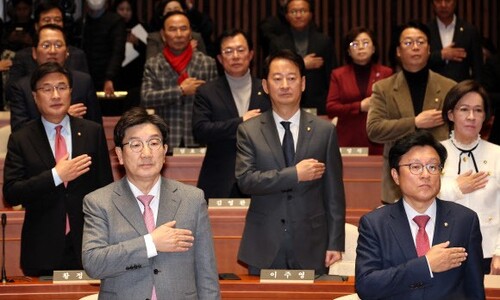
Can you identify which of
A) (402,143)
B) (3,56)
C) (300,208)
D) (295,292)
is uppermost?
(3,56)

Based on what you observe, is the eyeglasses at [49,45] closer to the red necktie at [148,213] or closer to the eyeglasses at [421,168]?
the red necktie at [148,213]

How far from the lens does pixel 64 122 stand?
509 cm

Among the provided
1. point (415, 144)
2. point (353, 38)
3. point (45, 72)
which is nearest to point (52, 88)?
point (45, 72)

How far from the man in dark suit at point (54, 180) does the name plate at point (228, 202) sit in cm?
77

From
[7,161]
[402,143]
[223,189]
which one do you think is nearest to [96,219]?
[402,143]

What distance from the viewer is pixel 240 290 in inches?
177

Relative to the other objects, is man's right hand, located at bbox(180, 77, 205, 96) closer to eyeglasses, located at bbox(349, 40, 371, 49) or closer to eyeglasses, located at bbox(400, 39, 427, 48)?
eyeglasses, located at bbox(349, 40, 371, 49)

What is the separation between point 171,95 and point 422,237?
3.04 metres

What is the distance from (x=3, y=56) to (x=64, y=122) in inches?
125

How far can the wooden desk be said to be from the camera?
4.46m

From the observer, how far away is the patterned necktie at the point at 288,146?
4.69 m

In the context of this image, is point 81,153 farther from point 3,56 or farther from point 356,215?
point 3,56

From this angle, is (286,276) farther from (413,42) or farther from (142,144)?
(413,42)

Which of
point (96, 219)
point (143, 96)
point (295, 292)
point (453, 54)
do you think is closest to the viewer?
point (96, 219)
